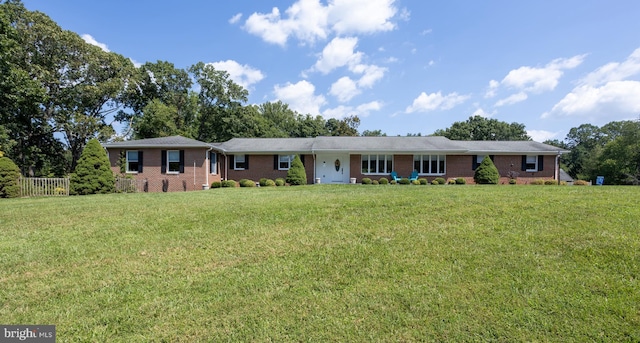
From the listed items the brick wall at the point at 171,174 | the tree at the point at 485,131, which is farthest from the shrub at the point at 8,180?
the tree at the point at 485,131

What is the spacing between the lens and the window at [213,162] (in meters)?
20.0

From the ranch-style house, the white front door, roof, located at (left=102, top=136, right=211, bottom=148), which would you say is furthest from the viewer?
the white front door

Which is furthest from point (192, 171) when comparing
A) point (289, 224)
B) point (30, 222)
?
point (289, 224)

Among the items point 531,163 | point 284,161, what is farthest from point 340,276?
point 531,163

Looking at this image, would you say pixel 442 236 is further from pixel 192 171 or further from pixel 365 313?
pixel 192 171

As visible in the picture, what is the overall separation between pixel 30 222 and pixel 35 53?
2599cm

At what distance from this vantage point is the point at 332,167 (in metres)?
22.4

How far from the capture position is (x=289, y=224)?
6.44 meters

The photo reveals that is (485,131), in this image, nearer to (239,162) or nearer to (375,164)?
(375,164)

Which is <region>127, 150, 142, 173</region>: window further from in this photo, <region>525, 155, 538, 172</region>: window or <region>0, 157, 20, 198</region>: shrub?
<region>525, 155, 538, 172</region>: window

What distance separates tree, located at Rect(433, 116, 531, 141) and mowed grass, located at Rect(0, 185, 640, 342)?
45857 millimetres

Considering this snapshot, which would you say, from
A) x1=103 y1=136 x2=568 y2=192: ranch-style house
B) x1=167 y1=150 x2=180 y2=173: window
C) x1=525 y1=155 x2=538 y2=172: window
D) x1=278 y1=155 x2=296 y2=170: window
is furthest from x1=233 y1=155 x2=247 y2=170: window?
x1=525 y1=155 x2=538 y2=172: window

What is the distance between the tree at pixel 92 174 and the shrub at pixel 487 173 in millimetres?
21400

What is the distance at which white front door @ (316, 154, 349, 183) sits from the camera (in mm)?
22281
